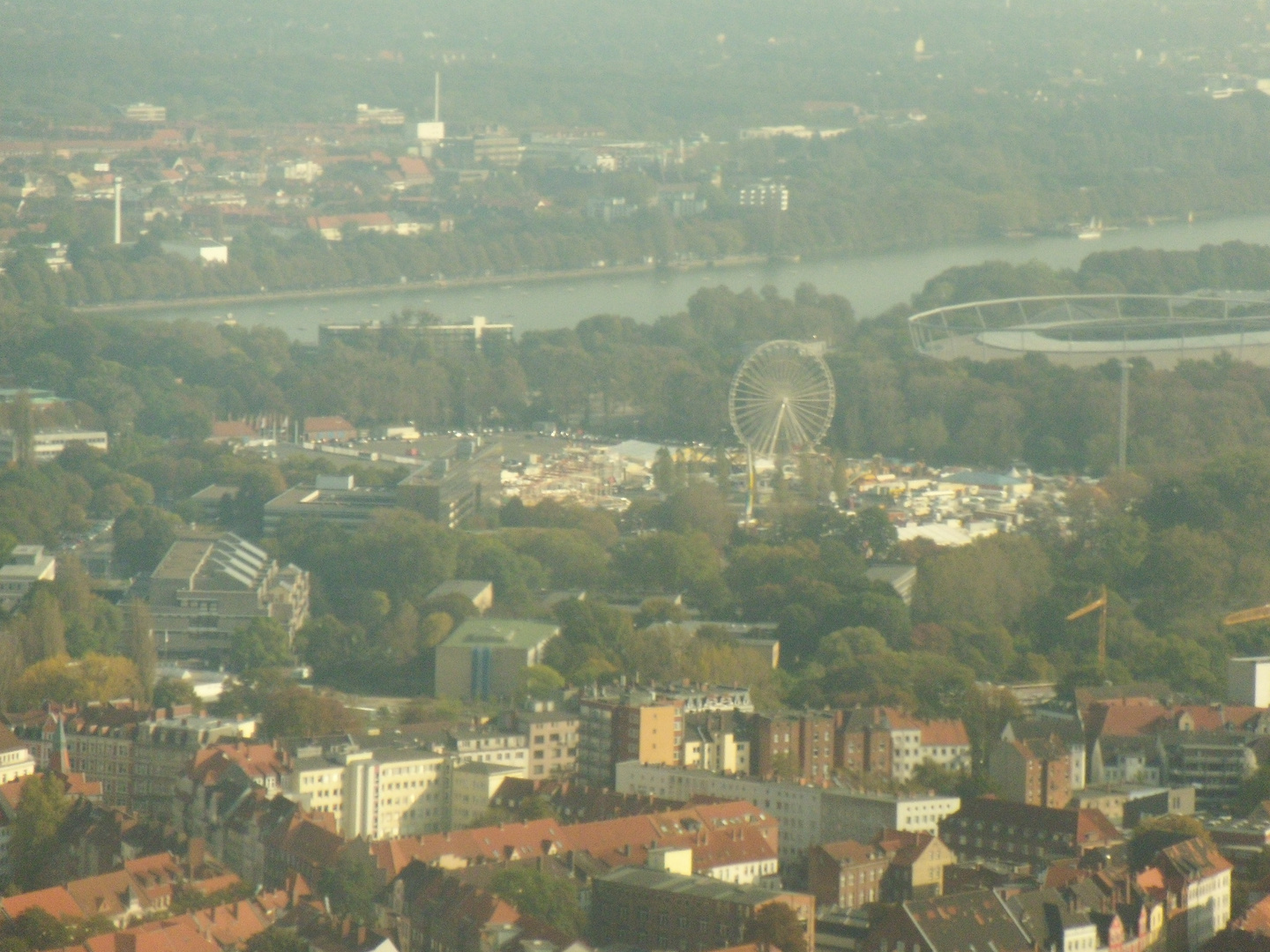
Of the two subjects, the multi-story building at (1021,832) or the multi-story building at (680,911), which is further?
the multi-story building at (1021,832)

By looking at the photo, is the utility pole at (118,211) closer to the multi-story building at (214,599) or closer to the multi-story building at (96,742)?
the multi-story building at (214,599)

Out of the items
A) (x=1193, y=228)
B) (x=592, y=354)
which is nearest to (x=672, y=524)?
(x=592, y=354)

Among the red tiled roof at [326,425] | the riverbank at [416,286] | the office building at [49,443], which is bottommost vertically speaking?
the riverbank at [416,286]

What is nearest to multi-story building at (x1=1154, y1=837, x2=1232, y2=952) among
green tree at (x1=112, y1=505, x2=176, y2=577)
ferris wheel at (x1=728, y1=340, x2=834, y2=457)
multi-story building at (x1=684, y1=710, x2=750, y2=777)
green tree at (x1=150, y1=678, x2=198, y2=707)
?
multi-story building at (x1=684, y1=710, x2=750, y2=777)

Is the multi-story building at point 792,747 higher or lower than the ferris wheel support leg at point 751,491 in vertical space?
higher

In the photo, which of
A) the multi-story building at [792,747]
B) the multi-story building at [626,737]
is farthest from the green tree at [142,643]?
the multi-story building at [792,747]

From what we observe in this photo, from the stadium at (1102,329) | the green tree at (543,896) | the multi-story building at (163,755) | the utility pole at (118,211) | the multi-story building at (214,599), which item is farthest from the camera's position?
the utility pole at (118,211)

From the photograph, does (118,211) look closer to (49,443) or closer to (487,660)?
(49,443)
